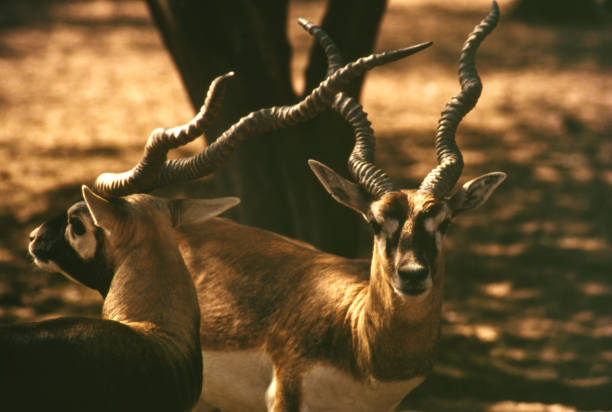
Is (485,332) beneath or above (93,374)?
beneath

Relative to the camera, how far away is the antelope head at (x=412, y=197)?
16.1ft

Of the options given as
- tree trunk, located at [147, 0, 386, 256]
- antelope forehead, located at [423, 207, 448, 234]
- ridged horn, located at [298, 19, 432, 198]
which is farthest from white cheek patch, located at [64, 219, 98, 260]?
tree trunk, located at [147, 0, 386, 256]

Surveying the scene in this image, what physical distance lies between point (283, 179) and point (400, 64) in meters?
12.4

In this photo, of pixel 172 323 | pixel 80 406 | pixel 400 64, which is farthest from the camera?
pixel 400 64

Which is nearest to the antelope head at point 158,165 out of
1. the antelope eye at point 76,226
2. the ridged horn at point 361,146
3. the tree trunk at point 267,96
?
the antelope eye at point 76,226

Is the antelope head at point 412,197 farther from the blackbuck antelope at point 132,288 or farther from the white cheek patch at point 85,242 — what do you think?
the white cheek patch at point 85,242

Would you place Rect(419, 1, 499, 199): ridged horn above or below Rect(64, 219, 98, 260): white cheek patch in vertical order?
above

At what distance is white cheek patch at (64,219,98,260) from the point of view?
4914mm

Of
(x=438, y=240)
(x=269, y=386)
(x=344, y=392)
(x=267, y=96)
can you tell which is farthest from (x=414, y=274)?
(x=267, y=96)

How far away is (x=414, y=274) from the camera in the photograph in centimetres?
479

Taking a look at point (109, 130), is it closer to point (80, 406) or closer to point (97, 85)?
point (97, 85)

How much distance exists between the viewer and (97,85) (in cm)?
1770

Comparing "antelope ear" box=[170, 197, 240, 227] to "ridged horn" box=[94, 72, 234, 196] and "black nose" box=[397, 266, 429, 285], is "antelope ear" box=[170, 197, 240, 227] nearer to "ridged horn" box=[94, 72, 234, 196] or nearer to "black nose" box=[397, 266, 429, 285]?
"ridged horn" box=[94, 72, 234, 196]

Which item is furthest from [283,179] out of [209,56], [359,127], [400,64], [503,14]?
[503,14]
